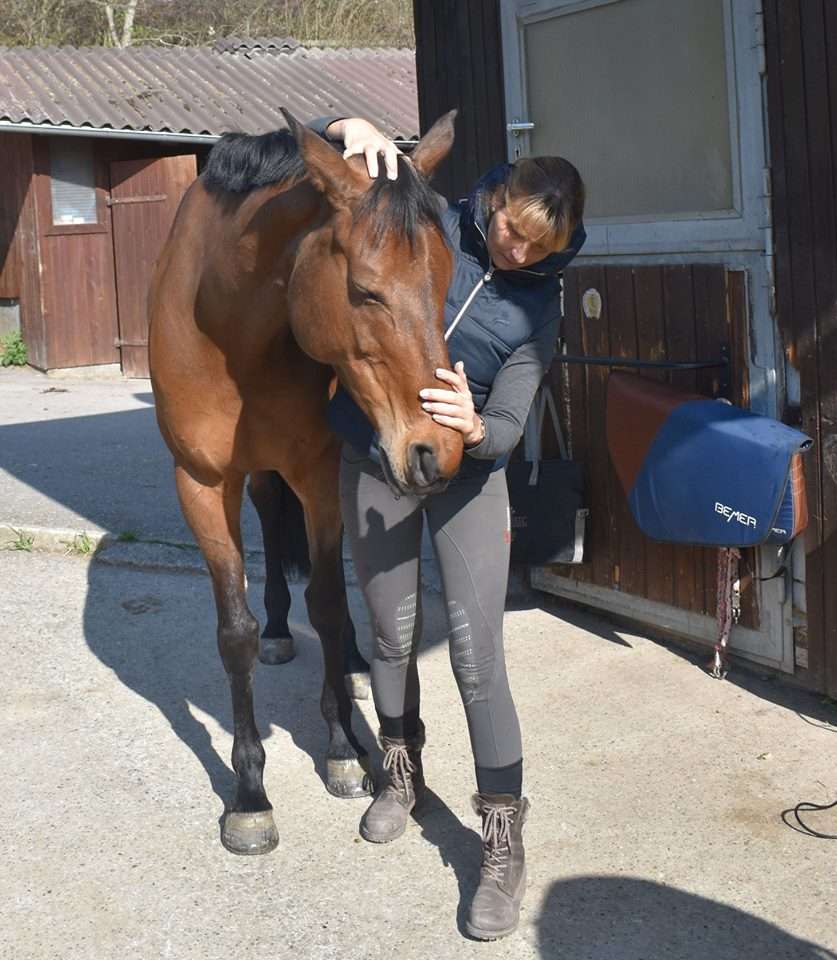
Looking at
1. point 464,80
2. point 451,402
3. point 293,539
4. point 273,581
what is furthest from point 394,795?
point 464,80

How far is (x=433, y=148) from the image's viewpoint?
2789 mm

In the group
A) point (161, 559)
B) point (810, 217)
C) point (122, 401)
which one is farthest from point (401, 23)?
point (810, 217)

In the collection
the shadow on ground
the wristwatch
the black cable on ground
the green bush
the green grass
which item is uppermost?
the green bush

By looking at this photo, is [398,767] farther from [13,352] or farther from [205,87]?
[205,87]

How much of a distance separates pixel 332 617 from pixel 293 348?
884mm

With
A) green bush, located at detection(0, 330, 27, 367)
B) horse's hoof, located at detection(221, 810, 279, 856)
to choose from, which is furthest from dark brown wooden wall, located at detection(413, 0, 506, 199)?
green bush, located at detection(0, 330, 27, 367)

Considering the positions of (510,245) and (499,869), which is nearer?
(510,245)

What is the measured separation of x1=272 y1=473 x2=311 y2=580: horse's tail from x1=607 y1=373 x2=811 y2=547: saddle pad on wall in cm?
119

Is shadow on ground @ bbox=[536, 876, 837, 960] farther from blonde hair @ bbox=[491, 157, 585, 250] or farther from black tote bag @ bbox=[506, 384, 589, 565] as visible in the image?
black tote bag @ bbox=[506, 384, 589, 565]

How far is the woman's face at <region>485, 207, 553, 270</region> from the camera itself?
2686mm

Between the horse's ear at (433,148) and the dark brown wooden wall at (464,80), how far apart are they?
6.74 ft

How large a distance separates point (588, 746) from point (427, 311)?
71.4 inches

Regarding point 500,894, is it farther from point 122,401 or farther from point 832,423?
point 122,401

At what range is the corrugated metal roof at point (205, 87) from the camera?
1261 centimetres
